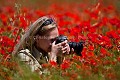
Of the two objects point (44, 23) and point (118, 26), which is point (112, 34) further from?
point (118, 26)

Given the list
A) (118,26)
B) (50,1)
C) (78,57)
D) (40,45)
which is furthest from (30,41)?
(50,1)

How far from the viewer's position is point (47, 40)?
5.29 meters

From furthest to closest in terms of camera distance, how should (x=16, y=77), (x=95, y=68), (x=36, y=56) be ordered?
(x=36, y=56), (x=95, y=68), (x=16, y=77)

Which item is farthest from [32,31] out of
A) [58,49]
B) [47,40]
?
[58,49]

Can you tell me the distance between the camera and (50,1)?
15.4m

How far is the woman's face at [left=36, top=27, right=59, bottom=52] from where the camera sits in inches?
208

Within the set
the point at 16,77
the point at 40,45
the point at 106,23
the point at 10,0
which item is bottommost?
the point at 16,77

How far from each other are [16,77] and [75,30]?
2.04 m

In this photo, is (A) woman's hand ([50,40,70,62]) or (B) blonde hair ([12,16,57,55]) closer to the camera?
(A) woman's hand ([50,40,70,62])

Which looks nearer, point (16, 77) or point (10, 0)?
point (16, 77)

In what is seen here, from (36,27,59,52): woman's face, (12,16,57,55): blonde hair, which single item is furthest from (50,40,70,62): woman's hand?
(12,16,57,55): blonde hair

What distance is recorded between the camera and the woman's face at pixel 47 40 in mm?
5288

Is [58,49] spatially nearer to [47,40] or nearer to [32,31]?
[47,40]

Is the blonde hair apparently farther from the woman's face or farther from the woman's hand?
the woman's hand
